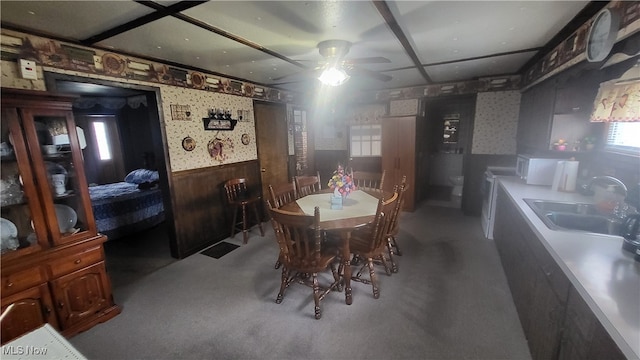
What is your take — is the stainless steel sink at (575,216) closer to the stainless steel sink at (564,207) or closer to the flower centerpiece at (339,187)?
the stainless steel sink at (564,207)

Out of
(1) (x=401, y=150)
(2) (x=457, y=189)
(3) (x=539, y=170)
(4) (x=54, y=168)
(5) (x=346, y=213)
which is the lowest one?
(2) (x=457, y=189)

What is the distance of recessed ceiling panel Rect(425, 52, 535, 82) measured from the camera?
3.03 m

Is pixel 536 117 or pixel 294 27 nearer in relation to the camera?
pixel 294 27

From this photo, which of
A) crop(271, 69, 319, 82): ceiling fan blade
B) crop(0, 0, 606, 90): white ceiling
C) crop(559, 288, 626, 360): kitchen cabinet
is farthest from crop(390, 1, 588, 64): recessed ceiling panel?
crop(559, 288, 626, 360): kitchen cabinet

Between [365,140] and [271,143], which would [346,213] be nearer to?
[271,143]

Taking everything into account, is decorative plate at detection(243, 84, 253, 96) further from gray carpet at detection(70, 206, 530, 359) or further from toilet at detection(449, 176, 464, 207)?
toilet at detection(449, 176, 464, 207)

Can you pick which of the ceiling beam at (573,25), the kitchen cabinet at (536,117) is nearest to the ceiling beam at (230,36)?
the ceiling beam at (573,25)

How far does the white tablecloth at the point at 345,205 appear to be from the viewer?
2.36 metres

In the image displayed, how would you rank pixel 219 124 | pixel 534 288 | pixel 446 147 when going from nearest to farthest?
pixel 534 288 < pixel 219 124 < pixel 446 147

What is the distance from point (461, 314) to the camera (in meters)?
2.08

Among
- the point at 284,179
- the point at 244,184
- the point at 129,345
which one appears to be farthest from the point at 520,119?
the point at 129,345

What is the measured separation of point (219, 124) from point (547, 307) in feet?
12.3

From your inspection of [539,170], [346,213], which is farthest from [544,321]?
[539,170]

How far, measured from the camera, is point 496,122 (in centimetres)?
416
